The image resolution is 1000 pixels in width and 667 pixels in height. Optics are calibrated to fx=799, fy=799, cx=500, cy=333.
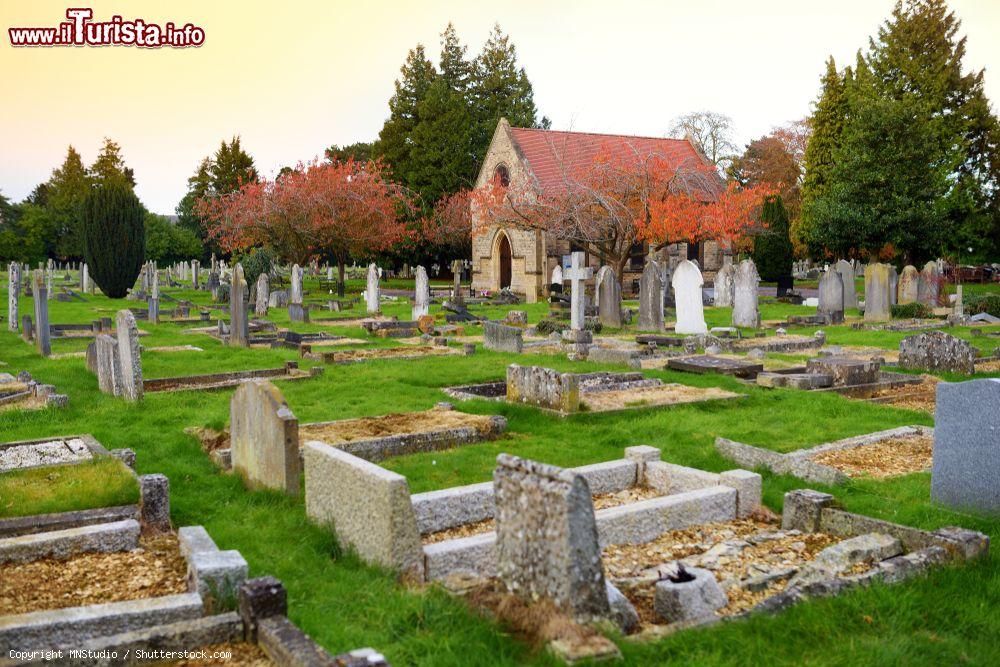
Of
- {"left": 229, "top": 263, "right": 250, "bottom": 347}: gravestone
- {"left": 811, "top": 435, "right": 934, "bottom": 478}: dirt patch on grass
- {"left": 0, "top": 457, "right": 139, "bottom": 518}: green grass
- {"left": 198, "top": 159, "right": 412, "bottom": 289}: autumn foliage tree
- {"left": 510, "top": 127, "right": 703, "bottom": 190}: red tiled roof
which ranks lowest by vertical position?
{"left": 811, "top": 435, "right": 934, "bottom": 478}: dirt patch on grass

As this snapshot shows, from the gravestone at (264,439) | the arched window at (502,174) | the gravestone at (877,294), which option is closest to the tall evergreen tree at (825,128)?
the arched window at (502,174)

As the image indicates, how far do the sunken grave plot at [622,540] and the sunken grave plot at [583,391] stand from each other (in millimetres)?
2927

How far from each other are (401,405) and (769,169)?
50724 mm

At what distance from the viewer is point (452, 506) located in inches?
237

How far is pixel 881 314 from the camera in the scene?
23000 millimetres

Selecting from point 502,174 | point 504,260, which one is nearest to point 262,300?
point 502,174

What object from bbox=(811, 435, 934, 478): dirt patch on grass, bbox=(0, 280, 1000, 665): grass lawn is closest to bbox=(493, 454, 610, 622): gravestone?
bbox=(0, 280, 1000, 665): grass lawn

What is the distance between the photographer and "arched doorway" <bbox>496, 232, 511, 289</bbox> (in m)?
40.5

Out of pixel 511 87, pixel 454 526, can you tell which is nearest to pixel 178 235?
pixel 511 87

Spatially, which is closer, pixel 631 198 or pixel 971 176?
pixel 631 198

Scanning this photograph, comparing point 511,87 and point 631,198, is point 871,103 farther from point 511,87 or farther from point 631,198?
point 511,87

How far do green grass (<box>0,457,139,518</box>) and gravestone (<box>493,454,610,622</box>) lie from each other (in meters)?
3.38

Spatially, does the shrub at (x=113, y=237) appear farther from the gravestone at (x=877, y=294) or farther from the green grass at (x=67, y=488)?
the green grass at (x=67, y=488)

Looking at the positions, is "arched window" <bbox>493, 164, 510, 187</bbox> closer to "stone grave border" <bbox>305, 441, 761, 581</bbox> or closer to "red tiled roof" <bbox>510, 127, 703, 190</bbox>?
"red tiled roof" <bbox>510, 127, 703, 190</bbox>
